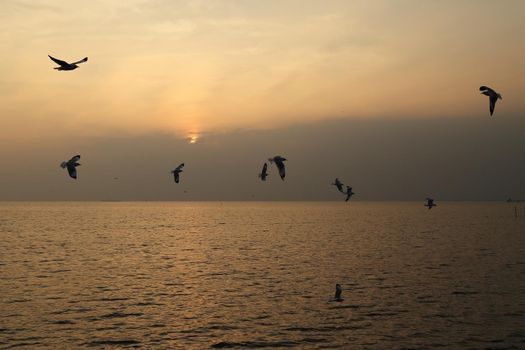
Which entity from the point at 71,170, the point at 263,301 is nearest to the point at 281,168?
the point at 71,170

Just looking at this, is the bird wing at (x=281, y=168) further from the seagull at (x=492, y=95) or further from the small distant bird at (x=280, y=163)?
the seagull at (x=492, y=95)

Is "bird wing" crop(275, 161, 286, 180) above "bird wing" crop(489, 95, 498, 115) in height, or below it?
below

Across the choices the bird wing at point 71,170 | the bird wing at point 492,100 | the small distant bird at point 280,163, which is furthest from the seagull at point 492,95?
the bird wing at point 71,170

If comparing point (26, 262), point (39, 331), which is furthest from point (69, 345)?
point (26, 262)

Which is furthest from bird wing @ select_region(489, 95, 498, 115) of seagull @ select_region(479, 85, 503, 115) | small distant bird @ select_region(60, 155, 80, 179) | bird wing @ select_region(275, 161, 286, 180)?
small distant bird @ select_region(60, 155, 80, 179)

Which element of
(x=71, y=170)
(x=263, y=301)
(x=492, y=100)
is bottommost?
(x=263, y=301)

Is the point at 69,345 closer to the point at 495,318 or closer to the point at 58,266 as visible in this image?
the point at 495,318

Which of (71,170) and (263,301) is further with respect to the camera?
(263,301)

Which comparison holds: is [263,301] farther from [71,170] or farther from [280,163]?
[71,170]

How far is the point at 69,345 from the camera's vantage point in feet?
97.0

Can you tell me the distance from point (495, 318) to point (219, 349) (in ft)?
59.4

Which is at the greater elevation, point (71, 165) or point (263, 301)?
point (71, 165)

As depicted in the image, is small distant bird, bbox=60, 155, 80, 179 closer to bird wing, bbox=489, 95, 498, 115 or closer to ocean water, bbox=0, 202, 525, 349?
ocean water, bbox=0, 202, 525, 349

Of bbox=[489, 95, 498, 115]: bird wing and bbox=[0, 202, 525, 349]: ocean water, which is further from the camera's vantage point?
bbox=[0, 202, 525, 349]: ocean water
